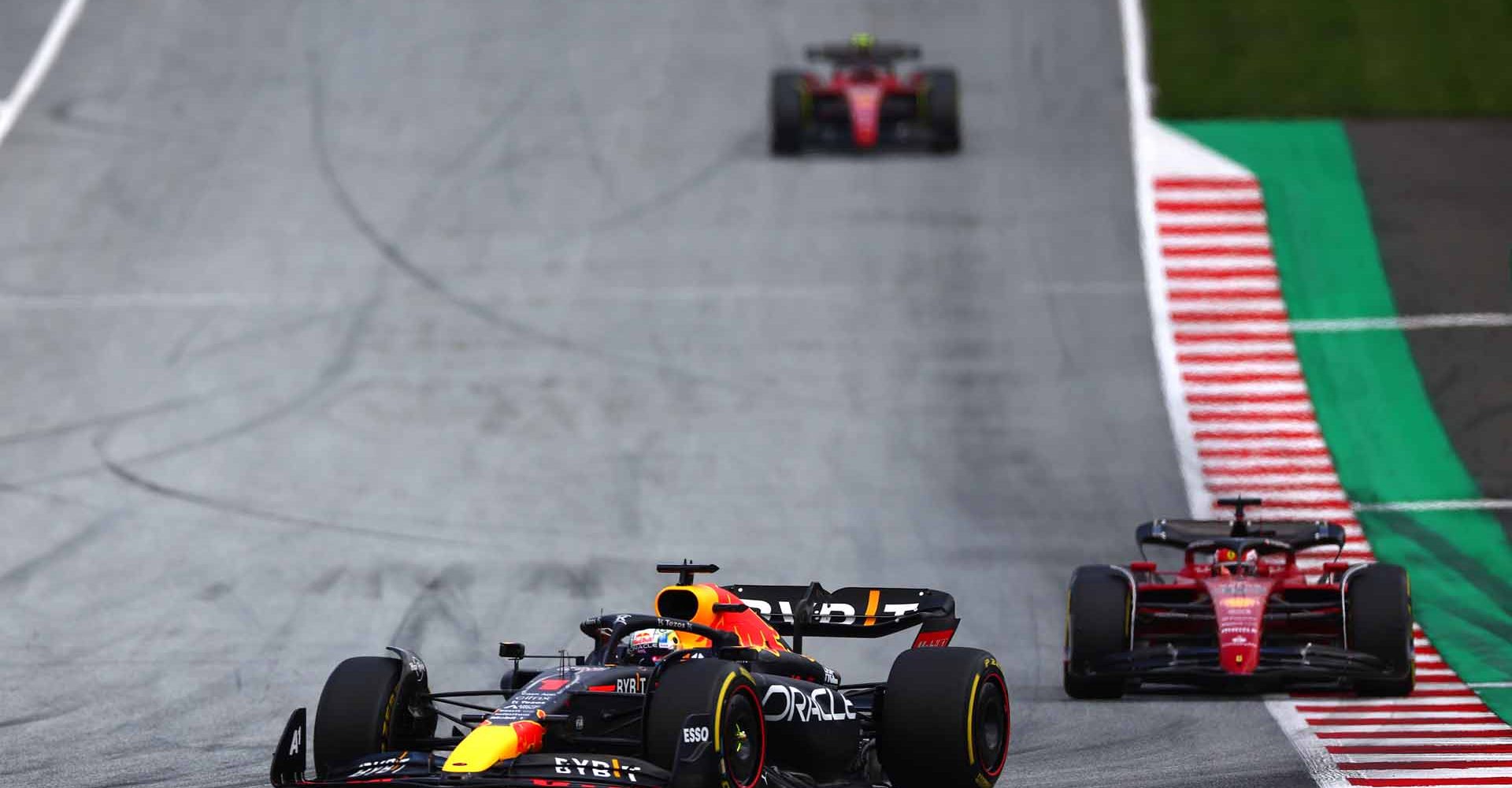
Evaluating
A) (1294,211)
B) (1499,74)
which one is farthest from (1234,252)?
(1499,74)

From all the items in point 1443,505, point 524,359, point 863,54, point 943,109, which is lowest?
point 1443,505

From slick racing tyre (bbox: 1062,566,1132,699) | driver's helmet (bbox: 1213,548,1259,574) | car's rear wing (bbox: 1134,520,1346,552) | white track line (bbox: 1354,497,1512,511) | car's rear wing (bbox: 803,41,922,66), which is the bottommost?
white track line (bbox: 1354,497,1512,511)

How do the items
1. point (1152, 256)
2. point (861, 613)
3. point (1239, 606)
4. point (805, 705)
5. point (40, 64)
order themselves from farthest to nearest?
1. point (40, 64)
2. point (1152, 256)
3. point (1239, 606)
4. point (861, 613)
5. point (805, 705)

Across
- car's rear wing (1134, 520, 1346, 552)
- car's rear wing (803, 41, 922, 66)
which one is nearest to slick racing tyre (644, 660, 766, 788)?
car's rear wing (1134, 520, 1346, 552)

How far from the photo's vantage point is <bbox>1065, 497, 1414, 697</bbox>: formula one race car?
13.9 m

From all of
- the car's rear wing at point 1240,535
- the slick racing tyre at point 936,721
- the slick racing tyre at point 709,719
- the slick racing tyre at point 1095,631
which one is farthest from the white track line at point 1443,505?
the slick racing tyre at point 709,719

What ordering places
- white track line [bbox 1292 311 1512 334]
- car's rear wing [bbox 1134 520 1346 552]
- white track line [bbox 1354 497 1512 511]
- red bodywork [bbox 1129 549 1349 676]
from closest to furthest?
1. red bodywork [bbox 1129 549 1349 676]
2. car's rear wing [bbox 1134 520 1346 552]
3. white track line [bbox 1354 497 1512 511]
4. white track line [bbox 1292 311 1512 334]

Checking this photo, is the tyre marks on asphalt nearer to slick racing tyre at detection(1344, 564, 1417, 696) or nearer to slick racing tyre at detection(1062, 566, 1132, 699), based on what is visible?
slick racing tyre at detection(1344, 564, 1417, 696)

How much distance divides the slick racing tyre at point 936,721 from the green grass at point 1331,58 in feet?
56.4

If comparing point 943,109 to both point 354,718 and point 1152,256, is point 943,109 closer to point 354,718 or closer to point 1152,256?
point 1152,256

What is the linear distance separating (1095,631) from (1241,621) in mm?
985

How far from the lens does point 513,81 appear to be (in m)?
28.7

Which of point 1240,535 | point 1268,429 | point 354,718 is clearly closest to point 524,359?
point 1268,429

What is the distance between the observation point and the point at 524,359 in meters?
22.4
